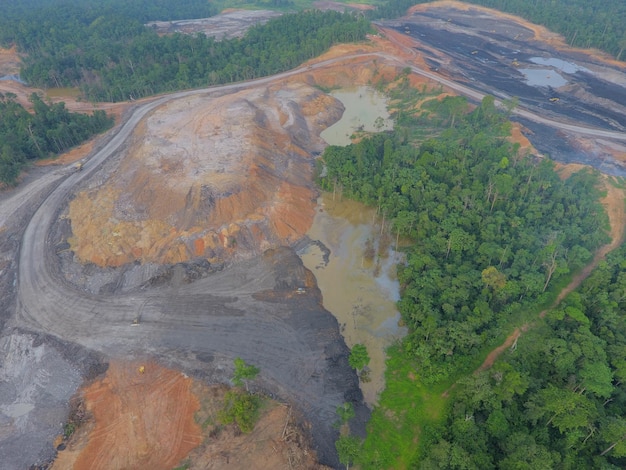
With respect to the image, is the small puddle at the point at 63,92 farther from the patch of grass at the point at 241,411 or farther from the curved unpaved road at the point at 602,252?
the curved unpaved road at the point at 602,252

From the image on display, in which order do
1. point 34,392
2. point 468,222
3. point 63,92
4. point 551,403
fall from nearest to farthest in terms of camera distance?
point 551,403 < point 34,392 < point 468,222 < point 63,92

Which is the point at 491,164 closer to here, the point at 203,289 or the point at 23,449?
the point at 203,289

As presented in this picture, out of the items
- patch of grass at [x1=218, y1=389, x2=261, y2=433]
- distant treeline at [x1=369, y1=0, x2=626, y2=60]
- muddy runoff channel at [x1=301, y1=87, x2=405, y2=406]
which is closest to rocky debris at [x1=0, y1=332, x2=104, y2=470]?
patch of grass at [x1=218, y1=389, x2=261, y2=433]

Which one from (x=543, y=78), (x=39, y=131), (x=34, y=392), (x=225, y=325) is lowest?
(x=34, y=392)

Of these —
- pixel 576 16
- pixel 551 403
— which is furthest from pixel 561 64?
pixel 551 403

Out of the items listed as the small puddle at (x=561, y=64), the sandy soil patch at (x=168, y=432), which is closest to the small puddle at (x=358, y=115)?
the small puddle at (x=561, y=64)

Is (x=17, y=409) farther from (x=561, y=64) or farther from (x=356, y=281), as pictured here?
(x=561, y=64)

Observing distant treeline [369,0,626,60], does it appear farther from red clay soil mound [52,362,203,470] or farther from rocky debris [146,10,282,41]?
red clay soil mound [52,362,203,470]

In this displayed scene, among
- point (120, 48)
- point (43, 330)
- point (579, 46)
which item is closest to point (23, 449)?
point (43, 330)
